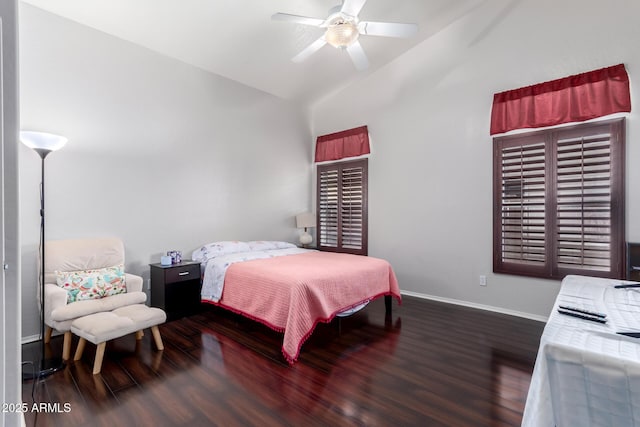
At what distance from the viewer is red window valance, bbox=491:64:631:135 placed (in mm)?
3006

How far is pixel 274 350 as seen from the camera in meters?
2.71

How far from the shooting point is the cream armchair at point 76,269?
2.48 m

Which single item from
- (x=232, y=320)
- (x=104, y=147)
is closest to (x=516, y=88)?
(x=232, y=320)

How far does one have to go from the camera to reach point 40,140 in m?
2.50

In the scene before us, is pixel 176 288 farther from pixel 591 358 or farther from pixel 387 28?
pixel 591 358

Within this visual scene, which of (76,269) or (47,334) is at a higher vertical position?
(76,269)

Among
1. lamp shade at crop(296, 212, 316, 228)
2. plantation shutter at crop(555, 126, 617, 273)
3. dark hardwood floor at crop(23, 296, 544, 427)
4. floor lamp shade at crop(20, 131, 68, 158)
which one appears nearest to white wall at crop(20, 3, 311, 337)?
lamp shade at crop(296, 212, 316, 228)

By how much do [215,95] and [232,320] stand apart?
10.0ft

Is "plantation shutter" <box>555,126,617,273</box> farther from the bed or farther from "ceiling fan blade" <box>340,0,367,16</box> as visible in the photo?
"ceiling fan blade" <box>340,0,367,16</box>

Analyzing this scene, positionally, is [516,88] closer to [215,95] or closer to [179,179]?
[215,95]

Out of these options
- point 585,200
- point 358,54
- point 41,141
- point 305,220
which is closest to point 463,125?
point 585,200

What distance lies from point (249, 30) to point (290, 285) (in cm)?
296

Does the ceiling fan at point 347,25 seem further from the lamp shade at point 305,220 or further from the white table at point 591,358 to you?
the lamp shade at point 305,220

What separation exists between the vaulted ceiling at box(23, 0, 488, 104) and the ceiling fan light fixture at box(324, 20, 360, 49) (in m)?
0.78
